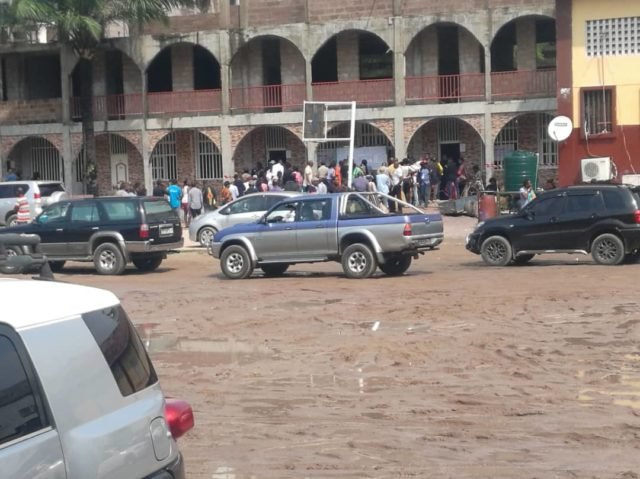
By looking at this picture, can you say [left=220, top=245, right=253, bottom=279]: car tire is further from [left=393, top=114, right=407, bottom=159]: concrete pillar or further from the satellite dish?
[left=393, top=114, right=407, bottom=159]: concrete pillar

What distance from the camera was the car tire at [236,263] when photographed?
2156 centimetres

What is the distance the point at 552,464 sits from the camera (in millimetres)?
8039

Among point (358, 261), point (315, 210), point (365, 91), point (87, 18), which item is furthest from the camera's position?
point (365, 91)

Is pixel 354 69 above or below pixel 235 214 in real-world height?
above

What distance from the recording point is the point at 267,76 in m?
41.3

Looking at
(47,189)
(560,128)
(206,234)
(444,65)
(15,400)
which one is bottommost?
(206,234)

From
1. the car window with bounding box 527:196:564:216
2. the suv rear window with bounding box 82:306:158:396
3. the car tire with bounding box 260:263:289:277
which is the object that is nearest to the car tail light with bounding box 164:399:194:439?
the suv rear window with bounding box 82:306:158:396

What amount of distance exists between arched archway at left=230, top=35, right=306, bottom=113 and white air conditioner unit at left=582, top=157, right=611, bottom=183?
11062mm

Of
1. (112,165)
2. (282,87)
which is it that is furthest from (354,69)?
(112,165)

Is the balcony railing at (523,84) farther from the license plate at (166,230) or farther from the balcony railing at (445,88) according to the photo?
the license plate at (166,230)

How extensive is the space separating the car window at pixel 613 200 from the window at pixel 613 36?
12316 millimetres

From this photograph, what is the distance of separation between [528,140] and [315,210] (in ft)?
60.8

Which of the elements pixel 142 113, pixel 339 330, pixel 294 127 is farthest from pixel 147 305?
pixel 142 113

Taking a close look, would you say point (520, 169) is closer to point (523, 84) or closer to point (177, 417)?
point (523, 84)
